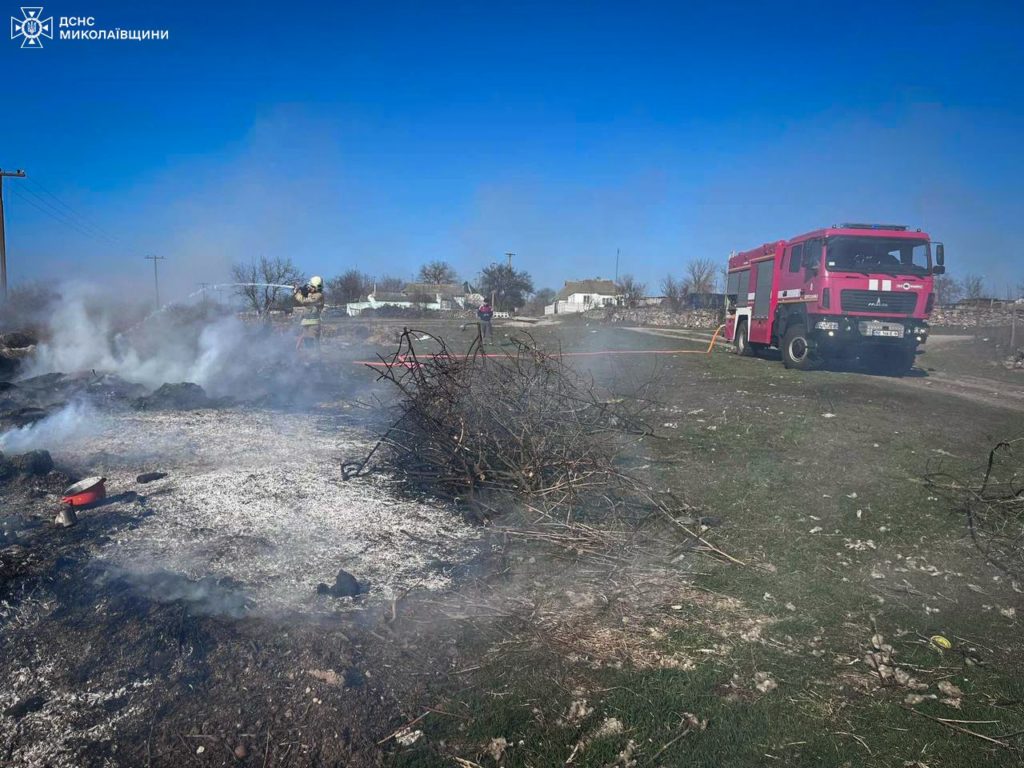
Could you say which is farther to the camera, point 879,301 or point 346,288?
point 346,288

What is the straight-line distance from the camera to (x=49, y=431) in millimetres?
6617

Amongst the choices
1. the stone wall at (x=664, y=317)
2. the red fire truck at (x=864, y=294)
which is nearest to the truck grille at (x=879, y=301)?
the red fire truck at (x=864, y=294)

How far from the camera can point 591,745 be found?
2307 mm

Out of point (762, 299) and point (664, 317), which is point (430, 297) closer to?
point (664, 317)

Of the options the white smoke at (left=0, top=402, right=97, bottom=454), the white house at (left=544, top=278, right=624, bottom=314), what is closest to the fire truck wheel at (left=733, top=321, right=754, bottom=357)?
the white smoke at (left=0, top=402, right=97, bottom=454)

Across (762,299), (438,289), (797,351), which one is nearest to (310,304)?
(797,351)

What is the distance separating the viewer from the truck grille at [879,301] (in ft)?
37.8

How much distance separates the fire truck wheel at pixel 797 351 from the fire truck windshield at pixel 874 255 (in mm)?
1519

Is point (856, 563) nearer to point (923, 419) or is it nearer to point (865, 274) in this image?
point (923, 419)

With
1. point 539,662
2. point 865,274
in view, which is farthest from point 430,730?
point 865,274

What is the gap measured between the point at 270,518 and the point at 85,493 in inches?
55.7

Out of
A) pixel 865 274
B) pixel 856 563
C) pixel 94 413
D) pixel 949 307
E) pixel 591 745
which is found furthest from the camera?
pixel 949 307

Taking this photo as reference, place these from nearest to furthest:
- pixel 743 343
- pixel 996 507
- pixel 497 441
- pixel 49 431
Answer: pixel 996 507
pixel 497 441
pixel 49 431
pixel 743 343

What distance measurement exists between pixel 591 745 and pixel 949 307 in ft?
105
